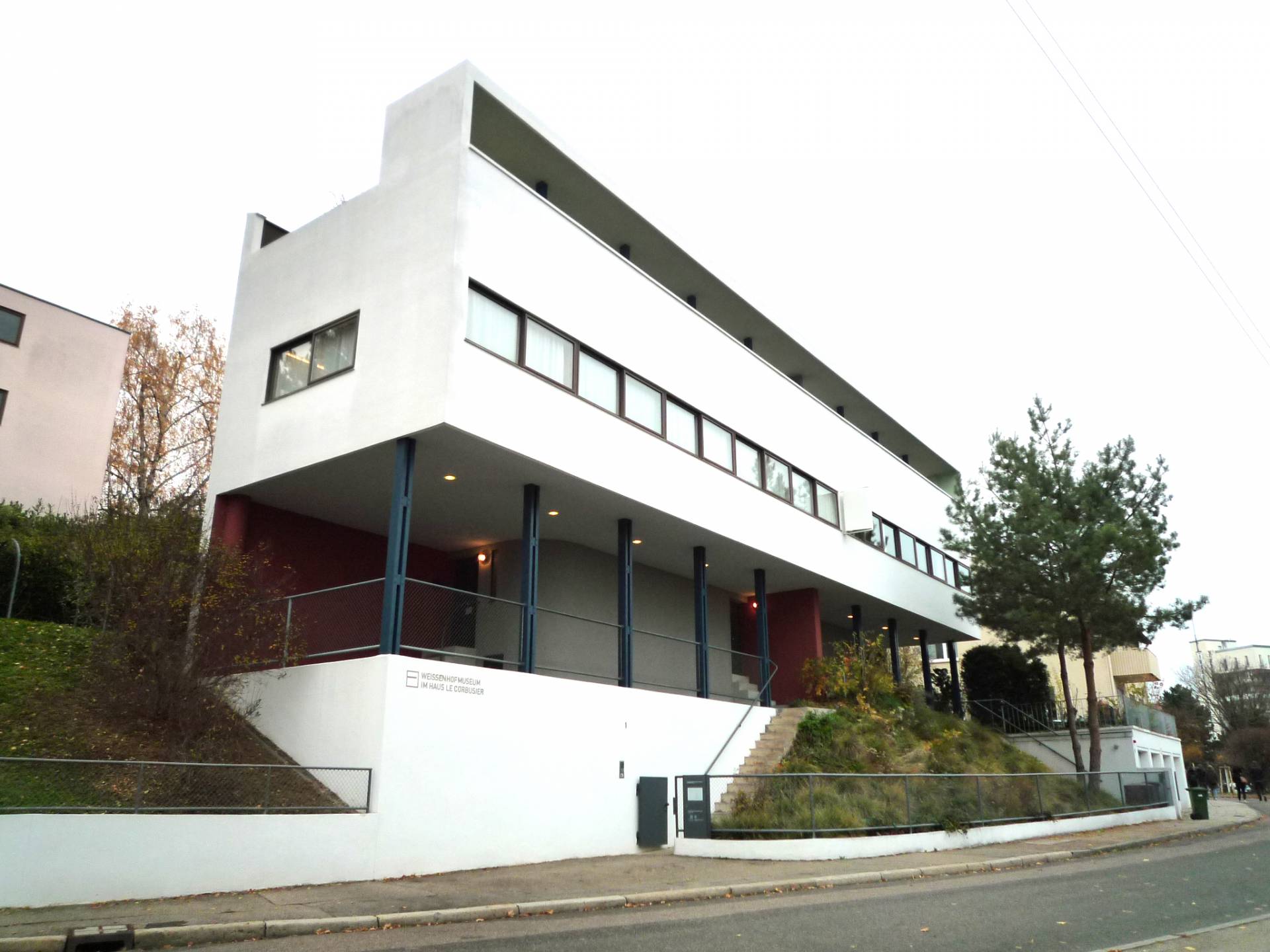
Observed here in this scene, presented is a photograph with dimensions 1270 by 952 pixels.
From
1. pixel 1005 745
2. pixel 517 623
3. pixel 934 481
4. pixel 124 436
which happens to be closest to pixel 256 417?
pixel 517 623

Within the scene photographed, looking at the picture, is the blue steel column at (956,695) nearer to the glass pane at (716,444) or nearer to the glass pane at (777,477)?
the glass pane at (777,477)

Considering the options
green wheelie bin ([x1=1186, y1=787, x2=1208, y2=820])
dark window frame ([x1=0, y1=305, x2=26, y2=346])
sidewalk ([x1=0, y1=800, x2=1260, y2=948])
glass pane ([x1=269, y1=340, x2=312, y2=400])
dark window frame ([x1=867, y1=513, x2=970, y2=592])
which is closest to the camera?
sidewalk ([x1=0, y1=800, x2=1260, y2=948])

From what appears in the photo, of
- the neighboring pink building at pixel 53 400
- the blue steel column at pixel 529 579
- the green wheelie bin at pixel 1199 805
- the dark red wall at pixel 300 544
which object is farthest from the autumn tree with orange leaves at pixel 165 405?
the green wheelie bin at pixel 1199 805

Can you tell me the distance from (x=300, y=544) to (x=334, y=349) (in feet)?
14.3

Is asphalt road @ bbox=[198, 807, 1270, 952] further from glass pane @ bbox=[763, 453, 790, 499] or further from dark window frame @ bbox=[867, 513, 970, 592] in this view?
dark window frame @ bbox=[867, 513, 970, 592]

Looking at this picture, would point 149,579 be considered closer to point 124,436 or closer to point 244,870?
point 244,870

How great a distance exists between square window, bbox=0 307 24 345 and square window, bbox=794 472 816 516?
24857mm

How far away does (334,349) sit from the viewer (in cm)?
1753

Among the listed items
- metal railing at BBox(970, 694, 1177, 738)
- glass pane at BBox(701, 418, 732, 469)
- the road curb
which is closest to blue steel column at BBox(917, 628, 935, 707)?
metal railing at BBox(970, 694, 1177, 738)

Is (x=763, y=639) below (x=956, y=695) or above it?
above

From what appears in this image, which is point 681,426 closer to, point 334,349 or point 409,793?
point 334,349

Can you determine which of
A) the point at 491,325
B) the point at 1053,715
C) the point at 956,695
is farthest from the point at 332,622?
the point at 1053,715

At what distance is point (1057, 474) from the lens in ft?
94.0

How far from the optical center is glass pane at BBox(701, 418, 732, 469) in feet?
72.6
